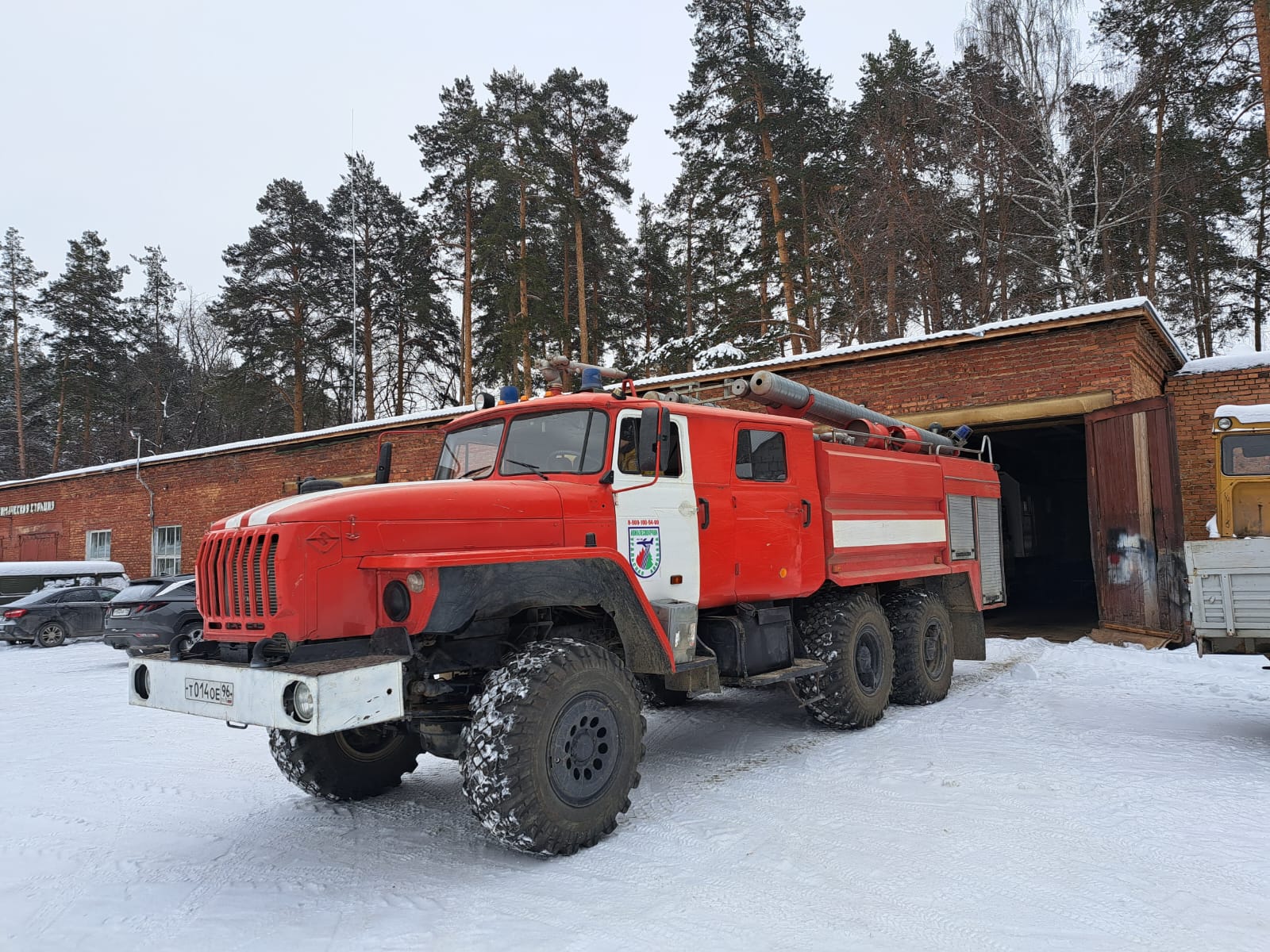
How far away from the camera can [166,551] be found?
22.9 metres

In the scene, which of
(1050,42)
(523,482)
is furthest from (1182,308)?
(523,482)

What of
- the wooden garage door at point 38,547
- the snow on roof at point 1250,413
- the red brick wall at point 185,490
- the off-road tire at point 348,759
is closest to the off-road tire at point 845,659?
the off-road tire at point 348,759

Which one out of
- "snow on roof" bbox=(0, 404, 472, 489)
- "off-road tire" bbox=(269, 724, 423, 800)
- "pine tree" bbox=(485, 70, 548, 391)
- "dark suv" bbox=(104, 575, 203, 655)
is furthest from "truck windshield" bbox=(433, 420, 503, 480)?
"pine tree" bbox=(485, 70, 548, 391)

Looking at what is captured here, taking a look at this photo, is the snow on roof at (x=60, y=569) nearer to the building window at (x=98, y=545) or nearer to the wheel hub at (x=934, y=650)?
the building window at (x=98, y=545)

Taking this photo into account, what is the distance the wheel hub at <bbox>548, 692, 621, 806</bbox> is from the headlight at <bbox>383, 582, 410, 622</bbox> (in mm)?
951

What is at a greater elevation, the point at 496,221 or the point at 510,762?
the point at 496,221

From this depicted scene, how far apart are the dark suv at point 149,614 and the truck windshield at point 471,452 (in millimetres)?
7949

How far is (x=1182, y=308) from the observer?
2342 cm

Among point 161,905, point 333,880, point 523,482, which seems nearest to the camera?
point 161,905

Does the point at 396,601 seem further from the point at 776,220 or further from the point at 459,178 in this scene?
the point at 459,178

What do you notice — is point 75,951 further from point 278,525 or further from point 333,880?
point 278,525

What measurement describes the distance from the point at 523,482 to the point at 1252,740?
5.65m

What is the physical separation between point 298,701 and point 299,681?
11 cm

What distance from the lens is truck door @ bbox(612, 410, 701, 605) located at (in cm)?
505
